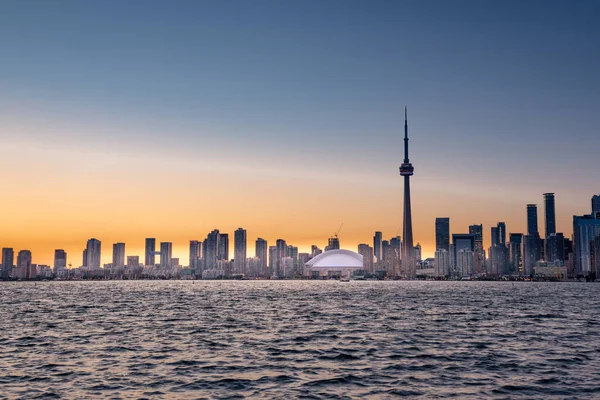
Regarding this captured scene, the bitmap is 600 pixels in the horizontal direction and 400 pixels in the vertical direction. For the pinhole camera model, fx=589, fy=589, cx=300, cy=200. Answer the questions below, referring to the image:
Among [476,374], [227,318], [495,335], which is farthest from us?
[227,318]

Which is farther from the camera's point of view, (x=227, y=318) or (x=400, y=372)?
(x=227, y=318)

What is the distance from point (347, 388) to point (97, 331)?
37.6 m

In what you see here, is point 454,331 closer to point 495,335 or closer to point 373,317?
point 495,335

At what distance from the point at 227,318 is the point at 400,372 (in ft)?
149

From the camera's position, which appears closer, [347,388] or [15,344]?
[347,388]

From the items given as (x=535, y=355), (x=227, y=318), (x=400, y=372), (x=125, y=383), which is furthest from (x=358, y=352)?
(x=227, y=318)

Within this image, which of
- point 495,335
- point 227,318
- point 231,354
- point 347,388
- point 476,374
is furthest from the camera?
point 227,318

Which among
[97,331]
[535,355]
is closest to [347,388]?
[535,355]

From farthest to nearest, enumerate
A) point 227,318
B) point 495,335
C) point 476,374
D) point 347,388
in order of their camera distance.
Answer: point 227,318, point 495,335, point 476,374, point 347,388

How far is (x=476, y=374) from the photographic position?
36.3 metres

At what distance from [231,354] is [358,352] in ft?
32.0

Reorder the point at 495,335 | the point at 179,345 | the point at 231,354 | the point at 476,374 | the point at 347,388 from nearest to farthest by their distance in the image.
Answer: the point at 347,388 → the point at 476,374 → the point at 231,354 → the point at 179,345 → the point at 495,335

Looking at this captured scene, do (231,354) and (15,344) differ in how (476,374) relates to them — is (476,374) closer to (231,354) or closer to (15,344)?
(231,354)

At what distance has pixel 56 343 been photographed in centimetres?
5097
